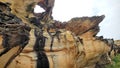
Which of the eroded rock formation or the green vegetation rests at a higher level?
the eroded rock formation

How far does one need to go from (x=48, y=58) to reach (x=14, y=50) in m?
4.82

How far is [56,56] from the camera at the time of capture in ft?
86.8

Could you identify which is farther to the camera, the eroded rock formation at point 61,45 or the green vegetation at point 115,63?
the green vegetation at point 115,63

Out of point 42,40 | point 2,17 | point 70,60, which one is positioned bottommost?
point 70,60

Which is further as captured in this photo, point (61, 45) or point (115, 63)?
point (115, 63)

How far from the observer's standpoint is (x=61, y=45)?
27406 millimetres

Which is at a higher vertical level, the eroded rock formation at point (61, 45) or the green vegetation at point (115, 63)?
the eroded rock formation at point (61, 45)

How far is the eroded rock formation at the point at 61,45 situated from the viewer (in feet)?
82.1

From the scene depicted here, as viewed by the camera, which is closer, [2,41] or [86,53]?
[2,41]

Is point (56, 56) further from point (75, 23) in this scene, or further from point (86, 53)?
point (75, 23)

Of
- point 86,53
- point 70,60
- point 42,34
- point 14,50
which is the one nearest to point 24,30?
point 14,50

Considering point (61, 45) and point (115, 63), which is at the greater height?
point (61, 45)

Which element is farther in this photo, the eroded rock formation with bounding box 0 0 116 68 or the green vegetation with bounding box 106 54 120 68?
the green vegetation with bounding box 106 54 120 68

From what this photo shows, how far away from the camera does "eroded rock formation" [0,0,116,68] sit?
2503cm
